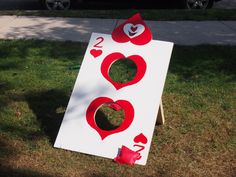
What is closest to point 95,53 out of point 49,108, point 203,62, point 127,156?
point 49,108

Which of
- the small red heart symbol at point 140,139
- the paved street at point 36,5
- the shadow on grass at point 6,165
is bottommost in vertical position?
the paved street at point 36,5

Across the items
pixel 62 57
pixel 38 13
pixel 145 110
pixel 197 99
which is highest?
pixel 145 110

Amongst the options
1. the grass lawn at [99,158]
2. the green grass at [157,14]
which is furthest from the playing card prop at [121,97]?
the green grass at [157,14]

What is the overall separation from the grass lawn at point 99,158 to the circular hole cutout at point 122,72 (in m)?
0.46

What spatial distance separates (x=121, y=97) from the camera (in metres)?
4.16

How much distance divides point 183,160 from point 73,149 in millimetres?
986

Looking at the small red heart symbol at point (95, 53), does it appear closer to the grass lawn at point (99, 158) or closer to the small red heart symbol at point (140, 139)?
the grass lawn at point (99, 158)

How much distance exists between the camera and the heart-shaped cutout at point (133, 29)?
14.1ft

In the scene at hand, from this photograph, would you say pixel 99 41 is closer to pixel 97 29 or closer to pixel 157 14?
pixel 97 29

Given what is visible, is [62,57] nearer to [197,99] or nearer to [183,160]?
[197,99]

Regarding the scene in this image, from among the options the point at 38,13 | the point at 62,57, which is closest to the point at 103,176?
the point at 62,57

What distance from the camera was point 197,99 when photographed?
502cm

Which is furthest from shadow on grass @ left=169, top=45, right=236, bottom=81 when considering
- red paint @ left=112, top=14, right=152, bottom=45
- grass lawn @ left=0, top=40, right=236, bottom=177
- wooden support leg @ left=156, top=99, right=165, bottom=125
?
red paint @ left=112, top=14, right=152, bottom=45

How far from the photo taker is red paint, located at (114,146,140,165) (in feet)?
12.7
